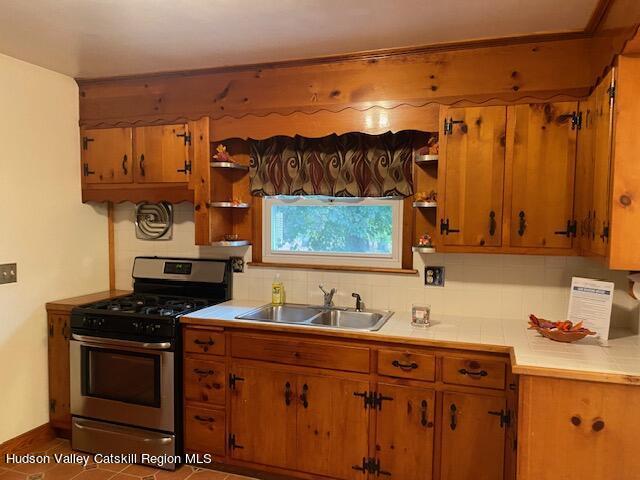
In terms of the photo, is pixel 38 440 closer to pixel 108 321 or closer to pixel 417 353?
pixel 108 321

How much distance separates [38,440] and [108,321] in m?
1.01

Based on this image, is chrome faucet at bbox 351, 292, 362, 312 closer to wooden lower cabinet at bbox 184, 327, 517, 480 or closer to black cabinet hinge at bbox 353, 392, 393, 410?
wooden lower cabinet at bbox 184, 327, 517, 480

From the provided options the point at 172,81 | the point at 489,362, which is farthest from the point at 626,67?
the point at 172,81

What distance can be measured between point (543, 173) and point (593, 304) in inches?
27.1

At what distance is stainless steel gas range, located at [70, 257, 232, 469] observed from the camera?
2723 mm

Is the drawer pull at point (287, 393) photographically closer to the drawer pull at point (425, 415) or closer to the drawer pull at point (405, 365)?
the drawer pull at point (405, 365)

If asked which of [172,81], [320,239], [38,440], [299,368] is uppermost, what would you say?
[172,81]

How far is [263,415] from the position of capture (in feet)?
8.59

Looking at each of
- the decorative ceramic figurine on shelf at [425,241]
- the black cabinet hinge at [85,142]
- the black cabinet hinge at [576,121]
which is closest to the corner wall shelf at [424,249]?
the decorative ceramic figurine on shelf at [425,241]

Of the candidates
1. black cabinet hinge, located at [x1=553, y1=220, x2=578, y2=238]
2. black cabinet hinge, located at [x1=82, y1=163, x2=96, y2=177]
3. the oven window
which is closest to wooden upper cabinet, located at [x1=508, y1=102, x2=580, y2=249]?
black cabinet hinge, located at [x1=553, y1=220, x2=578, y2=238]

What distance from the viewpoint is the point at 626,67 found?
6.00ft

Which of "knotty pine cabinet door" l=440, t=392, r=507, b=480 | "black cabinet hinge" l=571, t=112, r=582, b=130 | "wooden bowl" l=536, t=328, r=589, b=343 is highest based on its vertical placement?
"black cabinet hinge" l=571, t=112, r=582, b=130

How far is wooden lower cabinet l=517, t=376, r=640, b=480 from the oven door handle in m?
1.92

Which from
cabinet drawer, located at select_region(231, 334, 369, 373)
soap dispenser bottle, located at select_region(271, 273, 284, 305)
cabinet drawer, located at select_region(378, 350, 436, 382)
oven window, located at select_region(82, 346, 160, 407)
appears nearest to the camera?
cabinet drawer, located at select_region(378, 350, 436, 382)
